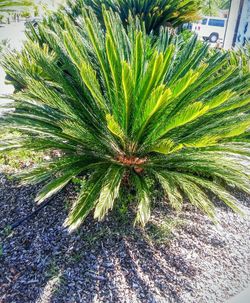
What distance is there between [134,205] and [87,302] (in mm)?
996

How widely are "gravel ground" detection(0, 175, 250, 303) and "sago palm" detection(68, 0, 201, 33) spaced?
348 cm

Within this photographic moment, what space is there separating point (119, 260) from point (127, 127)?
40.7 inches

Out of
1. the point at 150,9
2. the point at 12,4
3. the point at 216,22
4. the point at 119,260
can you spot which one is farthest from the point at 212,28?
the point at 119,260

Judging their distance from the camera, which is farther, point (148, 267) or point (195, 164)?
point (195, 164)

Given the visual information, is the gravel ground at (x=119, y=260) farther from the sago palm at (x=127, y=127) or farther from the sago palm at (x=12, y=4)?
the sago palm at (x=12, y=4)

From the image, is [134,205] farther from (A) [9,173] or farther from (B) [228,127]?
(A) [9,173]

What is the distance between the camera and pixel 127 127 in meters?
2.51

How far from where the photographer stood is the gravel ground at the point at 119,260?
78.7 inches

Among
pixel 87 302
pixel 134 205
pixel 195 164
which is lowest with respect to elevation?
pixel 87 302

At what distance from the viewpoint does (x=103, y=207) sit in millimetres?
2061

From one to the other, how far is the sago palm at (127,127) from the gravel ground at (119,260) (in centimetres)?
29

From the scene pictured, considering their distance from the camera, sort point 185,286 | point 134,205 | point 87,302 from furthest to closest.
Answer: point 134,205
point 185,286
point 87,302

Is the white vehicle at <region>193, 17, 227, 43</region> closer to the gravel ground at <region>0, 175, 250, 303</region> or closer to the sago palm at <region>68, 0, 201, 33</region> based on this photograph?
the sago palm at <region>68, 0, 201, 33</region>

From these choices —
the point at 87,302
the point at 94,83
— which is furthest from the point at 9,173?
the point at 87,302
